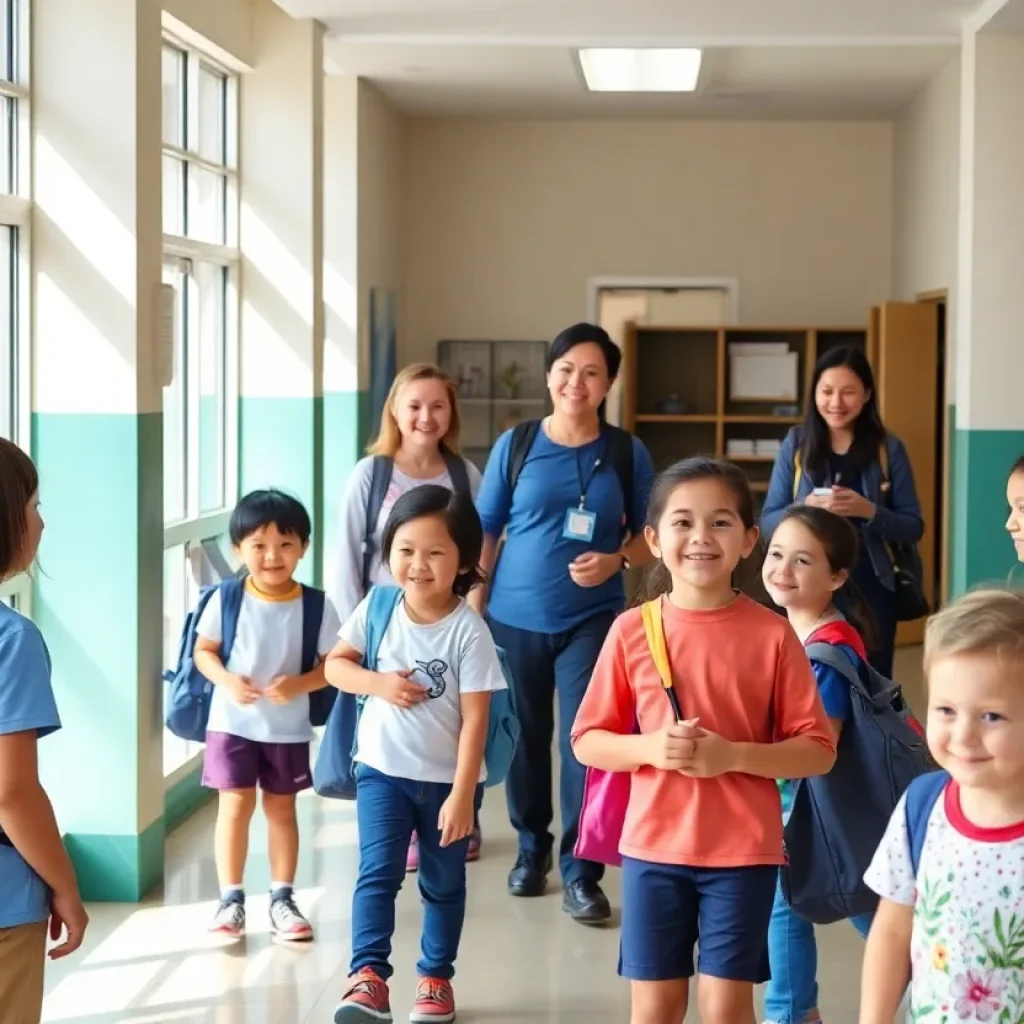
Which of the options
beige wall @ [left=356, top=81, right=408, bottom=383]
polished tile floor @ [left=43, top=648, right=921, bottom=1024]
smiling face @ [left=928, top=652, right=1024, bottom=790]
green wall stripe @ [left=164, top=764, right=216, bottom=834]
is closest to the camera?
smiling face @ [left=928, top=652, right=1024, bottom=790]

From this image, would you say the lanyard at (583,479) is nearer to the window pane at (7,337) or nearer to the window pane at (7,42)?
the window pane at (7,337)

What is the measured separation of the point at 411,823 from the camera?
3.73 metres

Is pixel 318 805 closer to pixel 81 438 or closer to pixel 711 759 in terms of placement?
pixel 81 438

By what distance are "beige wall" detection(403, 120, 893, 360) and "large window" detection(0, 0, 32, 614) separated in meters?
6.27

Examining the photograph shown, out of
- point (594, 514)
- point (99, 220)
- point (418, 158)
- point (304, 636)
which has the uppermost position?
point (418, 158)

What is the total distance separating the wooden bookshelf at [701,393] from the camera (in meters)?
10.6

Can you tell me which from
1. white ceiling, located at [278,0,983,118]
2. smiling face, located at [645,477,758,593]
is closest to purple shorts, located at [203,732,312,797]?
smiling face, located at [645,477,758,593]

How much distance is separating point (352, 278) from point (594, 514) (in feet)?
14.1

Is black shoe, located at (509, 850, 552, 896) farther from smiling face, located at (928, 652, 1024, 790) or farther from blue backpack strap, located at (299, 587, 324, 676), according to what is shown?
smiling face, located at (928, 652, 1024, 790)

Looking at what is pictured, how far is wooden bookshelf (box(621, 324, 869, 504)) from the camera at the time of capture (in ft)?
34.9

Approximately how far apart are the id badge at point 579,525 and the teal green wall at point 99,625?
123 cm

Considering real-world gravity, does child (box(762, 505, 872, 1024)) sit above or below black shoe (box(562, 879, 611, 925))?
above

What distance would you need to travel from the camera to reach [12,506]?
89.7 inches

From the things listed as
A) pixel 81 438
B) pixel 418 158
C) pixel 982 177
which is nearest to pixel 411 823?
pixel 81 438
